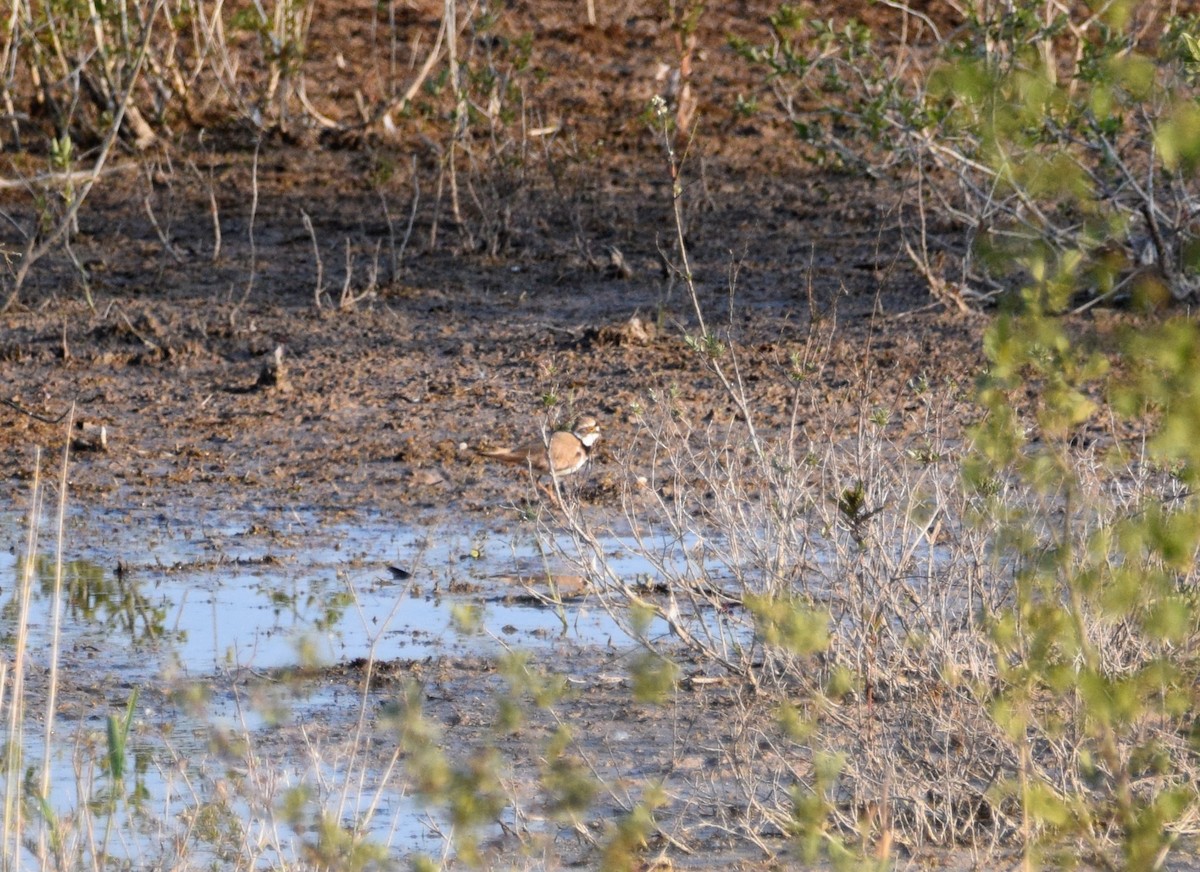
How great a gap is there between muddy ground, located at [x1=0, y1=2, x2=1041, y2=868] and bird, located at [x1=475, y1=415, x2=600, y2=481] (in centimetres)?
11

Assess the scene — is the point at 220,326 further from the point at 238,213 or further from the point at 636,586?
the point at 636,586

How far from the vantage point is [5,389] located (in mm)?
8812

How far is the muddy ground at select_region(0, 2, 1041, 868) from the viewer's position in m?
6.79

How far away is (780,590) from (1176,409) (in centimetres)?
228

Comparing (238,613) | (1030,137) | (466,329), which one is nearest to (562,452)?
(238,613)

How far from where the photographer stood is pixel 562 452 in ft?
23.8

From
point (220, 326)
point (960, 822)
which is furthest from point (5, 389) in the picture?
point (960, 822)

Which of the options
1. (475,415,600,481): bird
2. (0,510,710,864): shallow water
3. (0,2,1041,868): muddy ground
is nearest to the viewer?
(0,510,710,864): shallow water

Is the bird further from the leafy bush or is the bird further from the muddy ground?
the leafy bush

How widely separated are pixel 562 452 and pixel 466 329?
2574 millimetres

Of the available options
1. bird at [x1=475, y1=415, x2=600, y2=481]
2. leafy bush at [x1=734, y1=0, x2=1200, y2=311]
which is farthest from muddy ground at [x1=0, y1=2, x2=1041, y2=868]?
leafy bush at [x1=734, y1=0, x2=1200, y2=311]

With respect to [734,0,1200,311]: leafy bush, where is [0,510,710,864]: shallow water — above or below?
below

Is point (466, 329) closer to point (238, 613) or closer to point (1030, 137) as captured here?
point (238, 613)

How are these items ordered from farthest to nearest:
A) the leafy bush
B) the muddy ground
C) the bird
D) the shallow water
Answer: the bird
the muddy ground
the shallow water
the leafy bush
